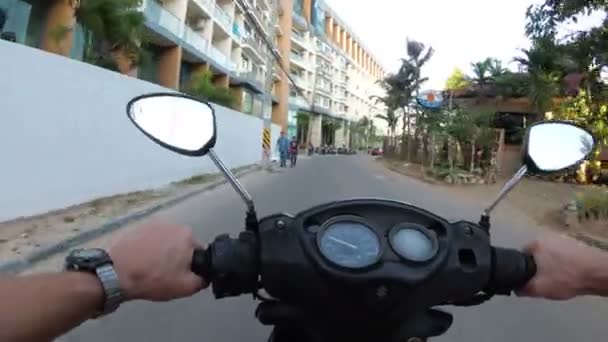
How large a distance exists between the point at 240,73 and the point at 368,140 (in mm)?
72919

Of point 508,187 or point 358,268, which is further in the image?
point 508,187

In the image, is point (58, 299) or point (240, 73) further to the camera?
point (240, 73)

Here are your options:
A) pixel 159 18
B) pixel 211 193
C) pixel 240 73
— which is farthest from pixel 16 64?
pixel 240 73

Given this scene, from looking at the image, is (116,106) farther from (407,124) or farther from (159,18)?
(407,124)

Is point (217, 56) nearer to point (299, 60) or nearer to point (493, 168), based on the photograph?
point (493, 168)

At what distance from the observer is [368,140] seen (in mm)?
117688

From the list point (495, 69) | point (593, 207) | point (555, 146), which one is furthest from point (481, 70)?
point (555, 146)

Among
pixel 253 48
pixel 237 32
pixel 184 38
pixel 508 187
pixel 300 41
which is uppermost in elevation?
pixel 300 41

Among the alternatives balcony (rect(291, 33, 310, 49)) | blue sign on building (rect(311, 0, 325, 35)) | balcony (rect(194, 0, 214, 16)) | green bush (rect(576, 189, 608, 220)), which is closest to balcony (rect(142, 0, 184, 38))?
balcony (rect(194, 0, 214, 16))

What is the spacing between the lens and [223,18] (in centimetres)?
3953

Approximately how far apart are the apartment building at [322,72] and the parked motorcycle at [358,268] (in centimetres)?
5882

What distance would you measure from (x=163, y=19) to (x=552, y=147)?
1062 inches

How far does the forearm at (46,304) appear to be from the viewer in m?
1.17

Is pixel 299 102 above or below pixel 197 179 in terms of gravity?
above
